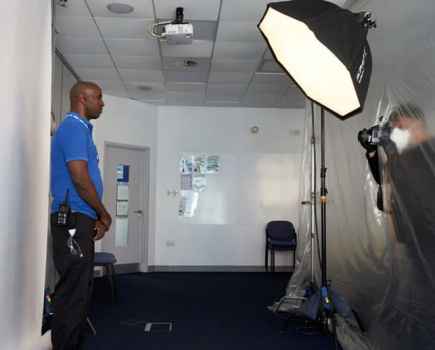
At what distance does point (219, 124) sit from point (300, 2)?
4793 millimetres

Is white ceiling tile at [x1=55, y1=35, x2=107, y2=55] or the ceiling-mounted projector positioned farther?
white ceiling tile at [x1=55, y1=35, x2=107, y2=55]

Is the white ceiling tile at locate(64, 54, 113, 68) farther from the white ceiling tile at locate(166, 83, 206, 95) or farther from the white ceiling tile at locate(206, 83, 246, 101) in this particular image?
the white ceiling tile at locate(206, 83, 246, 101)

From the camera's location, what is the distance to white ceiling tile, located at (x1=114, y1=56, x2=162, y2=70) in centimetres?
455

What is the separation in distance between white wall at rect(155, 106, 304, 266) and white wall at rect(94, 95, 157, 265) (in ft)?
0.36

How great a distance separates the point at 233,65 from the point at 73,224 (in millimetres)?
3319

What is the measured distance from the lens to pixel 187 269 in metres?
6.41

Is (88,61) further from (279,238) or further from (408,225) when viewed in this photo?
(408,225)

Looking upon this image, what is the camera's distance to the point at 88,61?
466 centimetres

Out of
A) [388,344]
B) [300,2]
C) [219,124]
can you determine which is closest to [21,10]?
[300,2]

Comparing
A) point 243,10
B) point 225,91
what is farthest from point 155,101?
point 243,10

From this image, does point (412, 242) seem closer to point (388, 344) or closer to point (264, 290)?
point (388, 344)

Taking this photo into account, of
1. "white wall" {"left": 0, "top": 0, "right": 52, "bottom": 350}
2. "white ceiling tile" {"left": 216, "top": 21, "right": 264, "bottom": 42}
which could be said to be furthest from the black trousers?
"white ceiling tile" {"left": 216, "top": 21, "right": 264, "bottom": 42}

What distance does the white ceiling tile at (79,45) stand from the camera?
4.05 metres

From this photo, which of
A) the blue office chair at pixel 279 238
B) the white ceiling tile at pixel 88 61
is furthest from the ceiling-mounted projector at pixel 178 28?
the blue office chair at pixel 279 238
